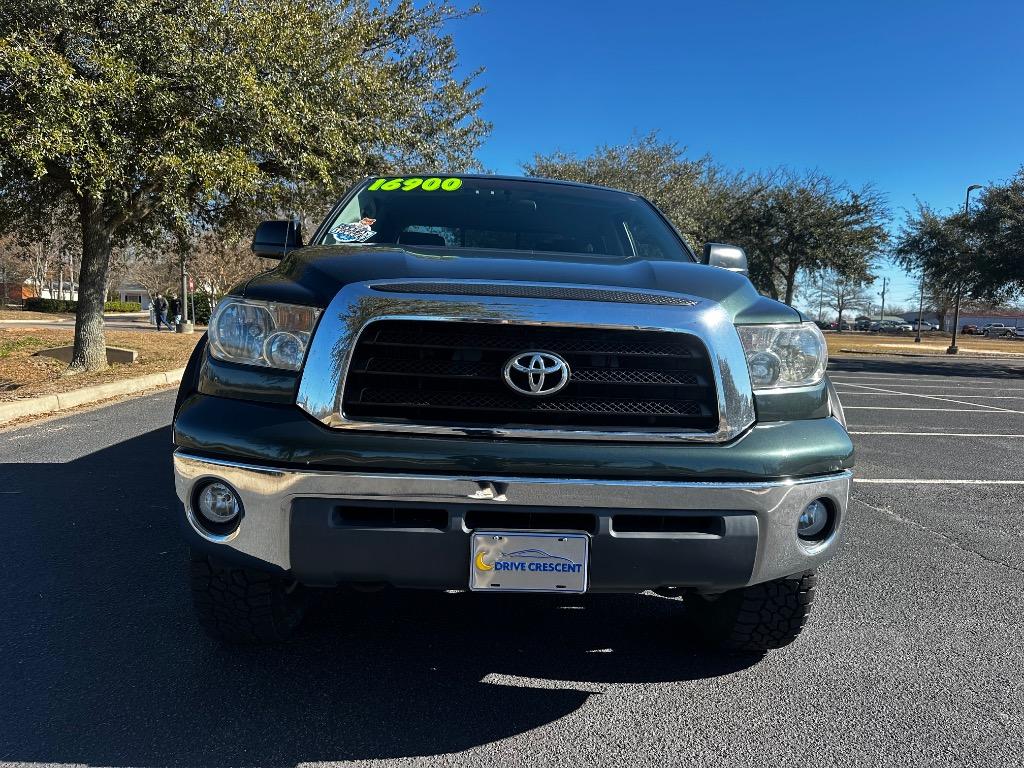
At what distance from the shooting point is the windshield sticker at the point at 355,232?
3.38 m

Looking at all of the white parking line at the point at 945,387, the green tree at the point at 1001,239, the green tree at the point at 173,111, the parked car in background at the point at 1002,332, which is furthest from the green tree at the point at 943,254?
the parked car in background at the point at 1002,332

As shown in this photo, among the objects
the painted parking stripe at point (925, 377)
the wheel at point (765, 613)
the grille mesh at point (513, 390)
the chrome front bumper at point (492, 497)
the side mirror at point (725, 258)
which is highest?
the side mirror at point (725, 258)

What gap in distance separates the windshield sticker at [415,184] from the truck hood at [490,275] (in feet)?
4.12

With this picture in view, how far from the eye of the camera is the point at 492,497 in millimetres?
2008

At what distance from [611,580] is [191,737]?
1.28 meters

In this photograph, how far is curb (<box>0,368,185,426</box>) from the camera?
7859 millimetres

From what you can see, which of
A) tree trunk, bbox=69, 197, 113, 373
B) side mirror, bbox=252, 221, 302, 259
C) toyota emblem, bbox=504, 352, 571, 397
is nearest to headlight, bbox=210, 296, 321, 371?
toyota emblem, bbox=504, 352, 571, 397

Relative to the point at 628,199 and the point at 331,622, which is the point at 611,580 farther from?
the point at 628,199

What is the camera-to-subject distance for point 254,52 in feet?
33.0

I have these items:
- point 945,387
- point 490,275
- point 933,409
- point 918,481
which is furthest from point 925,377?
point 490,275

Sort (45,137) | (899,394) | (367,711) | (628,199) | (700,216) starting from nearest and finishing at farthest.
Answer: (367,711), (628,199), (45,137), (899,394), (700,216)

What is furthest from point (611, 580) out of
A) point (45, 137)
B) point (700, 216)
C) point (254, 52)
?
point (700, 216)

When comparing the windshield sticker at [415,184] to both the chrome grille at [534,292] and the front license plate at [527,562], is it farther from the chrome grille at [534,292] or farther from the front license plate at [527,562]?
the front license plate at [527,562]

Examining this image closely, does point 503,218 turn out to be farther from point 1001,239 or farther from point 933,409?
point 1001,239
